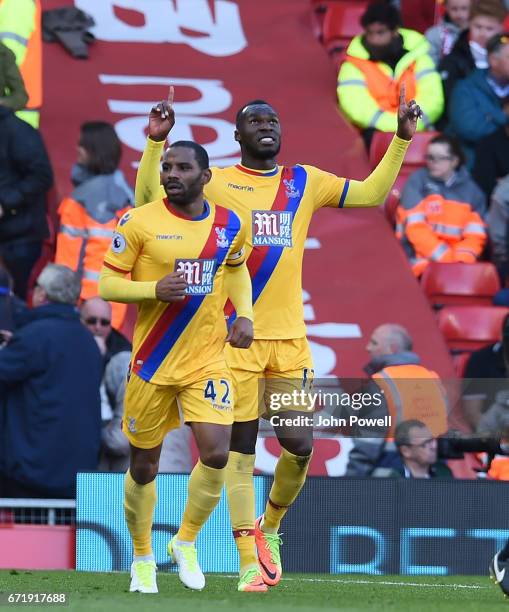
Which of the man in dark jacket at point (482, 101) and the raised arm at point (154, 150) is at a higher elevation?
the raised arm at point (154, 150)

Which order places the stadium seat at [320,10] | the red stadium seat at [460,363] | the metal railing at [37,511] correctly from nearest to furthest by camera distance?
1. the metal railing at [37,511]
2. the red stadium seat at [460,363]
3. the stadium seat at [320,10]

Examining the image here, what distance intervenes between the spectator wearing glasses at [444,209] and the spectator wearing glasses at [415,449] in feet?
9.13

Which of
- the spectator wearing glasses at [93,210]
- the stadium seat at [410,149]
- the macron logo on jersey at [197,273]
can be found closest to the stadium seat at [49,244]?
the spectator wearing glasses at [93,210]

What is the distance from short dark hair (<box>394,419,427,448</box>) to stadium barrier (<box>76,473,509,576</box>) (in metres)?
0.50

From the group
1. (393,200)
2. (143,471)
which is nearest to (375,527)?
(143,471)

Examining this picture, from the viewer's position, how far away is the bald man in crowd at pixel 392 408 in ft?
35.9

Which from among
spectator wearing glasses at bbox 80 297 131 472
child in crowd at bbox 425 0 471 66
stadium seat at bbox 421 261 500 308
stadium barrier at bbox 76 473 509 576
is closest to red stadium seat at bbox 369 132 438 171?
child in crowd at bbox 425 0 471 66

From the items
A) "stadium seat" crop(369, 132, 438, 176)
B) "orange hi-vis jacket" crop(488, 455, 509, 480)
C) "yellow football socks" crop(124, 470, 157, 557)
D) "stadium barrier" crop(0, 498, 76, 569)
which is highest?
"stadium seat" crop(369, 132, 438, 176)

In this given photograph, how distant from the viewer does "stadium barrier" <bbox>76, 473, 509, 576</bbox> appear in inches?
413

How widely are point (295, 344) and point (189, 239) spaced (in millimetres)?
1005

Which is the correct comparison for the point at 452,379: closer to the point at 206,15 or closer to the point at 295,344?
the point at 295,344

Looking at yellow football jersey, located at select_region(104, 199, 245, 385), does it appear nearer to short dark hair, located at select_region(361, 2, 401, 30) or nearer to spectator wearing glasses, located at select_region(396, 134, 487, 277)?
spectator wearing glasses, located at select_region(396, 134, 487, 277)

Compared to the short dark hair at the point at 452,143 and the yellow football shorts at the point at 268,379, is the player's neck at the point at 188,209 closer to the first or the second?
the yellow football shorts at the point at 268,379

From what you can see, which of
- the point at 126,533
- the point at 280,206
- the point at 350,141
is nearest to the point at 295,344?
the point at 280,206
